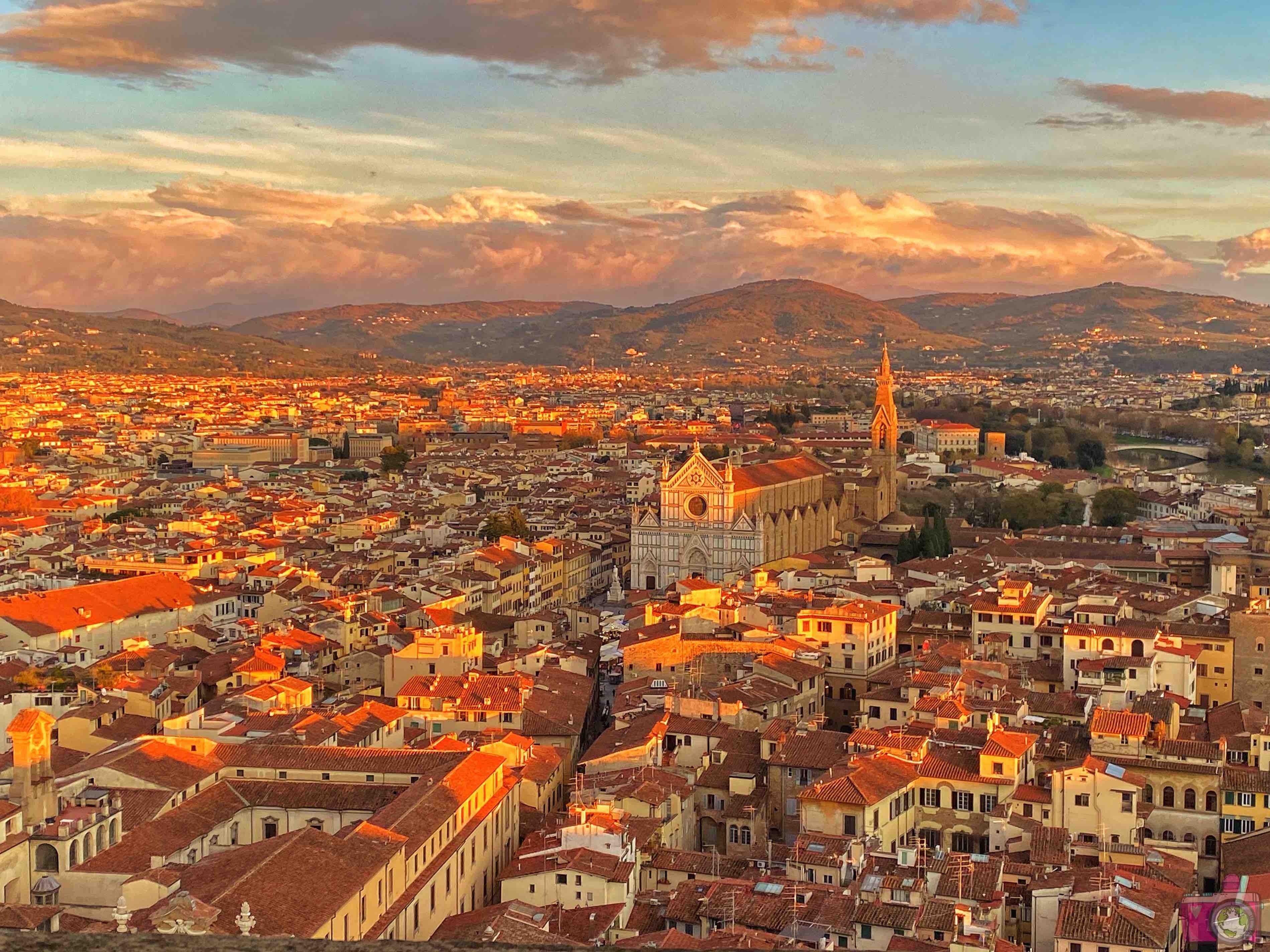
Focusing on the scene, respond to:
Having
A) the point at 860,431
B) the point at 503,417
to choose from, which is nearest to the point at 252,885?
the point at 860,431

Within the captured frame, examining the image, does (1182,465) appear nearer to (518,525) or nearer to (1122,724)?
(518,525)

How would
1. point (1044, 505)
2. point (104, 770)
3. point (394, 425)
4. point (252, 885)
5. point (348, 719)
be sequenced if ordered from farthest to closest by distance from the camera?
point (394, 425) → point (1044, 505) → point (348, 719) → point (104, 770) → point (252, 885)

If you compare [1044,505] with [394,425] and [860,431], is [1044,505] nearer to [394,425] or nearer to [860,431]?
[860,431]

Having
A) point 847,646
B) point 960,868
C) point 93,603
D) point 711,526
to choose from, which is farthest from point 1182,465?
point 960,868

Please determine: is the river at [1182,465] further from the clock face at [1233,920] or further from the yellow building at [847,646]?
the clock face at [1233,920]

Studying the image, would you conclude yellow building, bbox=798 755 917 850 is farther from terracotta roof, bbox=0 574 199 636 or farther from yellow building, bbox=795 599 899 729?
terracotta roof, bbox=0 574 199 636

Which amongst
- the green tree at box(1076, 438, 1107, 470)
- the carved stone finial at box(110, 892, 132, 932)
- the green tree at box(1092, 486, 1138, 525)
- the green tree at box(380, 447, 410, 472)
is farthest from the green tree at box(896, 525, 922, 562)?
the green tree at box(380, 447, 410, 472)
